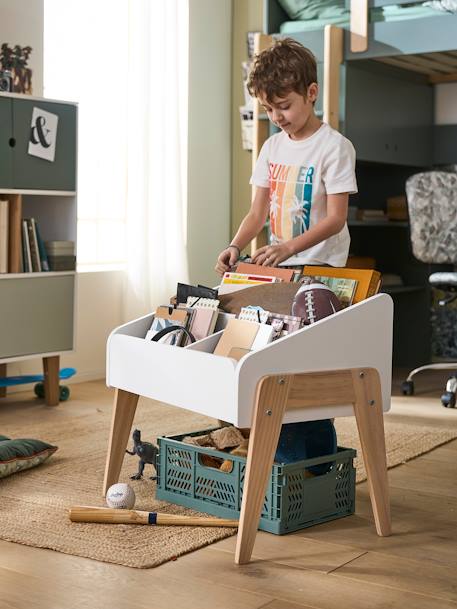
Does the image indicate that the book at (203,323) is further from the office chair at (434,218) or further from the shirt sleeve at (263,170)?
the office chair at (434,218)

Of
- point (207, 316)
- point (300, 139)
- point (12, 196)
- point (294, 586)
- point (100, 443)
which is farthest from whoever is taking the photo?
point (12, 196)

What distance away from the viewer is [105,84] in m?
4.50

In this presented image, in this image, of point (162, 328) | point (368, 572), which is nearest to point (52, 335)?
point (162, 328)

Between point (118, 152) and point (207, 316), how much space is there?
246cm

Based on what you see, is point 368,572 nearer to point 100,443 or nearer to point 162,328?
point 162,328

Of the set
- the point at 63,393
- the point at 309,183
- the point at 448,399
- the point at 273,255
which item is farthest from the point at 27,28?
the point at 448,399

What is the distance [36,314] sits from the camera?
3678 mm

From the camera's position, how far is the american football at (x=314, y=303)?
2.11 meters

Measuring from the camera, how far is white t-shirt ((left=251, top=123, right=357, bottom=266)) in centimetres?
252

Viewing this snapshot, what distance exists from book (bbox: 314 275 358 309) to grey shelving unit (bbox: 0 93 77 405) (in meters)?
1.66

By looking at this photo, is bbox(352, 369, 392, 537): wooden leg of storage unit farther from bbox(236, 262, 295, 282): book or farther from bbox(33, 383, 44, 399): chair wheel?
bbox(33, 383, 44, 399): chair wheel

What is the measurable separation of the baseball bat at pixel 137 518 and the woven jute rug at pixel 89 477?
2cm

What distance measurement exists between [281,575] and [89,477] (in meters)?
0.88

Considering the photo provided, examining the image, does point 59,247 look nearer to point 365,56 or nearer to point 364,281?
point 365,56
